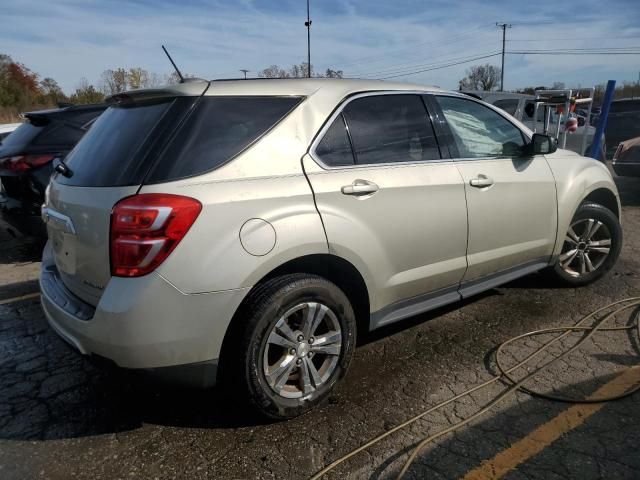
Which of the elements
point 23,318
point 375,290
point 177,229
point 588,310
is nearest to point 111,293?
point 177,229

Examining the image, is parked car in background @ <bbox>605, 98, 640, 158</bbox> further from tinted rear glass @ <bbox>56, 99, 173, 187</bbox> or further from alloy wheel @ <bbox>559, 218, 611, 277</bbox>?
tinted rear glass @ <bbox>56, 99, 173, 187</bbox>

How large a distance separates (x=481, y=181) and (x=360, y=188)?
1.08 m

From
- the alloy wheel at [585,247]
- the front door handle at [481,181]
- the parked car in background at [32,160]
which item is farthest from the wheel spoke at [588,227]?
the parked car in background at [32,160]

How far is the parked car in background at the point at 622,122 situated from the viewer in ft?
38.5

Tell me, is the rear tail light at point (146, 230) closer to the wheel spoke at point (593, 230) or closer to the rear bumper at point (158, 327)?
the rear bumper at point (158, 327)

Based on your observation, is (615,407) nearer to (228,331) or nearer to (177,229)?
Answer: (228,331)

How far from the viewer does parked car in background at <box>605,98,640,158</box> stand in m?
11.7

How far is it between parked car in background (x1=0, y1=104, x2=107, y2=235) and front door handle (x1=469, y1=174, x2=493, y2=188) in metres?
→ 4.09

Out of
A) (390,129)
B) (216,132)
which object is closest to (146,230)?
(216,132)

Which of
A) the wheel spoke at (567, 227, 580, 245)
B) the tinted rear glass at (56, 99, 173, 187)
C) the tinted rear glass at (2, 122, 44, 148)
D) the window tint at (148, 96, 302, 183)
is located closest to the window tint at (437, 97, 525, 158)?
the wheel spoke at (567, 227, 580, 245)

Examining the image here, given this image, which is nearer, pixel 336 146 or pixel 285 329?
pixel 285 329

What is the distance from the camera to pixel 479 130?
370cm

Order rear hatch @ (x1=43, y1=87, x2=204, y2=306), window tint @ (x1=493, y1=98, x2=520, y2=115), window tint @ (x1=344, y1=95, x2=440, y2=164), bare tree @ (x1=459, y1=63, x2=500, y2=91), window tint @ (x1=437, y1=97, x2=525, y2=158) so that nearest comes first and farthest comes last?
rear hatch @ (x1=43, y1=87, x2=204, y2=306) < window tint @ (x1=344, y1=95, x2=440, y2=164) < window tint @ (x1=437, y1=97, x2=525, y2=158) < window tint @ (x1=493, y1=98, x2=520, y2=115) < bare tree @ (x1=459, y1=63, x2=500, y2=91)

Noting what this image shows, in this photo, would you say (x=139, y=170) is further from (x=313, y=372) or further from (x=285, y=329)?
(x=313, y=372)
